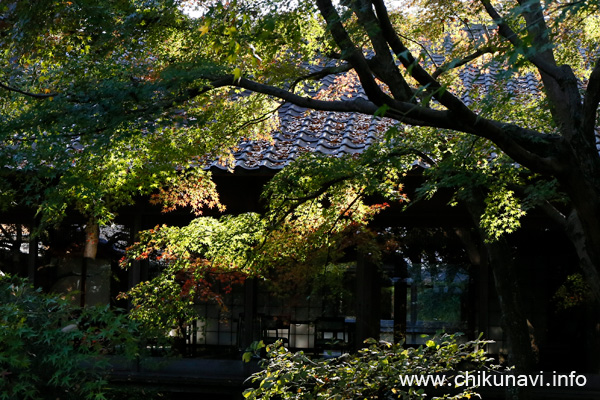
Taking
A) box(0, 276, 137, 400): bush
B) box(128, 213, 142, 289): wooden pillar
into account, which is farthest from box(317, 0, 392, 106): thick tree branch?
box(128, 213, 142, 289): wooden pillar

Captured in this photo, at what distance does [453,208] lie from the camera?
9.07m

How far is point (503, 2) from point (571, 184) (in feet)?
10.8

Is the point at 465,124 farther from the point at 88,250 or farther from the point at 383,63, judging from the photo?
the point at 88,250

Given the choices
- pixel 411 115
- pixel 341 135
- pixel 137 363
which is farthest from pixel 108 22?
pixel 137 363

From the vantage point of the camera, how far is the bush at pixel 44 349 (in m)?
3.98

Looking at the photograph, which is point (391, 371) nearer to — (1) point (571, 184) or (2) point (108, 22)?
(1) point (571, 184)

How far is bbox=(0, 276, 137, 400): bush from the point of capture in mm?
3977

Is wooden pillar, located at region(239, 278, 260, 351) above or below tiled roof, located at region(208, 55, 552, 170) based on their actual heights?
below

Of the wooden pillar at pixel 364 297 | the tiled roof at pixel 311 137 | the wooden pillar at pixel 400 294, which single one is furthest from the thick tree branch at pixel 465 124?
the wooden pillar at pixel 400 294

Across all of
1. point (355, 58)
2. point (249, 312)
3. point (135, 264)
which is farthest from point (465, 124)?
point (135, 264)

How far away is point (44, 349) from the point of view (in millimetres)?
4156

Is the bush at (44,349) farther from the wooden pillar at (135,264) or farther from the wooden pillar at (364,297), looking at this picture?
the wooden pillar at (364,297)

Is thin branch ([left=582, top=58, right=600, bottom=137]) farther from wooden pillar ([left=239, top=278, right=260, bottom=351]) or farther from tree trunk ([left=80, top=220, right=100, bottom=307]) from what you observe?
tree trunk ([left=80, top=220, right=100, bottom=307])

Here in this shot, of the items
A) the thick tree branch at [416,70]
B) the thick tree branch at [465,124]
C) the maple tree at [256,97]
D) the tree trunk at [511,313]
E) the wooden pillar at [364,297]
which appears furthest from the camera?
the wooden pillar at [364,297]
